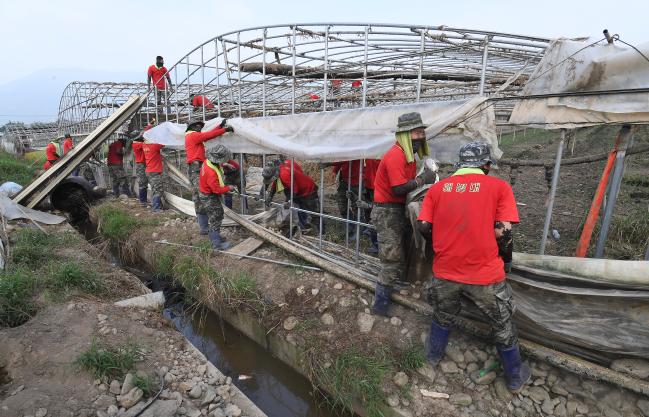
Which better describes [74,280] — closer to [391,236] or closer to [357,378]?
[357,378]

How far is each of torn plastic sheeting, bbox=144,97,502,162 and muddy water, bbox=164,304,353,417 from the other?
262 centimetres

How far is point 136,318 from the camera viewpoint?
151 inches

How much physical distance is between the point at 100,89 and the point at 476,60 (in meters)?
13.0

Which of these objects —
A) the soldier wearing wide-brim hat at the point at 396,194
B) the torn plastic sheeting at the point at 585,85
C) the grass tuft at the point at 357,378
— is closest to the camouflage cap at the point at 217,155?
the soldier wearing wide-brim hat at the point at 396,194

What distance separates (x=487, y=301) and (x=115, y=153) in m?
9.57

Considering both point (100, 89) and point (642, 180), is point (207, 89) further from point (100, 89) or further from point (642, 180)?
point (642, 180)

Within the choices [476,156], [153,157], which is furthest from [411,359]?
[153,157]

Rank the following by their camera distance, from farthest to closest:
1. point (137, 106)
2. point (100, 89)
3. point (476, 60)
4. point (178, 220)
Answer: point (100, 89) → point (137, 106) → point (178, 220) → point (476, 60)

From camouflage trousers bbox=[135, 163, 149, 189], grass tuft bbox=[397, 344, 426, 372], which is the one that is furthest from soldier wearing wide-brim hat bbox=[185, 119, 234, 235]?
grass tuft bbox=[397, 344, 426, 372]

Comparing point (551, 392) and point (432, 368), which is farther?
point (432, 368)

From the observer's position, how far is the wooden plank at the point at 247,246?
5.18m

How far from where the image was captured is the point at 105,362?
9.71 feet

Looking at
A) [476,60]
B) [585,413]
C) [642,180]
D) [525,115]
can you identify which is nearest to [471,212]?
[525,115]

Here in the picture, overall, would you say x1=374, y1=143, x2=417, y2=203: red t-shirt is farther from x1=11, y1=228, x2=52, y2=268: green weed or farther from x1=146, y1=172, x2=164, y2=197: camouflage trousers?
x1=146, y1=172, x2=164, y2=197: camouflage trousers
